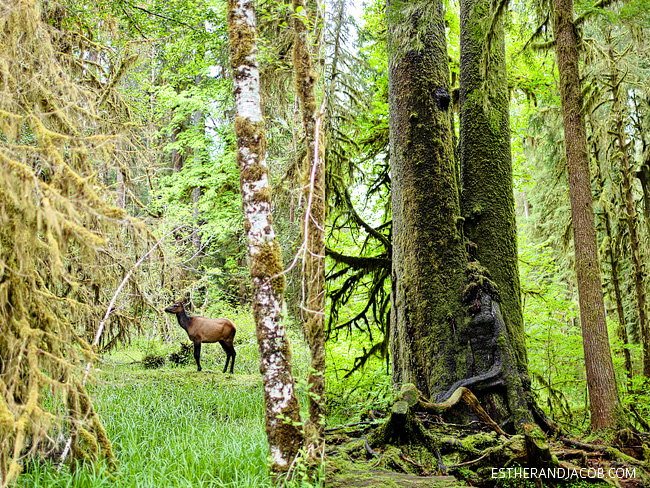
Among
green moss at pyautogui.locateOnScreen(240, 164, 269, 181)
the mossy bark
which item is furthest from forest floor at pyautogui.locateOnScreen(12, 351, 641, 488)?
green moss at pyautogui.locateOnScreen(240, 164, 269, 181)

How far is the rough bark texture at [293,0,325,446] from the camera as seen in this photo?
3.46 m

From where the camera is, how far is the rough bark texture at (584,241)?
5324mm

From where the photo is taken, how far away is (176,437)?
477 cm

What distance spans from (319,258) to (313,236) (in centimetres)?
20

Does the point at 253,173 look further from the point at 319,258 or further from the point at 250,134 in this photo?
the point at 319,258

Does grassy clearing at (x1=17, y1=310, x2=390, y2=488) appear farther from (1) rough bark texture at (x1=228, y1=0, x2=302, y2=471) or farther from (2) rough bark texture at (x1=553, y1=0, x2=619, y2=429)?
(2) rough bark texture at (x1=553, y1=0, x2=619, y2=429)

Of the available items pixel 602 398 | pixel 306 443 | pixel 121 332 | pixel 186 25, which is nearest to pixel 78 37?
pixel 186 25

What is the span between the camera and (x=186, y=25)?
7242mm

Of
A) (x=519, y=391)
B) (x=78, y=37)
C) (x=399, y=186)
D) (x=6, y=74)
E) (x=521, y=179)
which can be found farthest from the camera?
(x=521, y=179)

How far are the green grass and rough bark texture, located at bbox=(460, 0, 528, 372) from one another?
10.8 ft

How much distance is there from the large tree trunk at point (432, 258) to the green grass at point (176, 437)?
2059mm

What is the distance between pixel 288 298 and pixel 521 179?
36.4 ft

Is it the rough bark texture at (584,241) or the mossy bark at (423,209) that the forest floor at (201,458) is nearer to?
the mossy bark at (423,209)

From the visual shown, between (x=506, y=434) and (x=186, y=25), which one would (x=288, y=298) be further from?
(x=186, y=25)
